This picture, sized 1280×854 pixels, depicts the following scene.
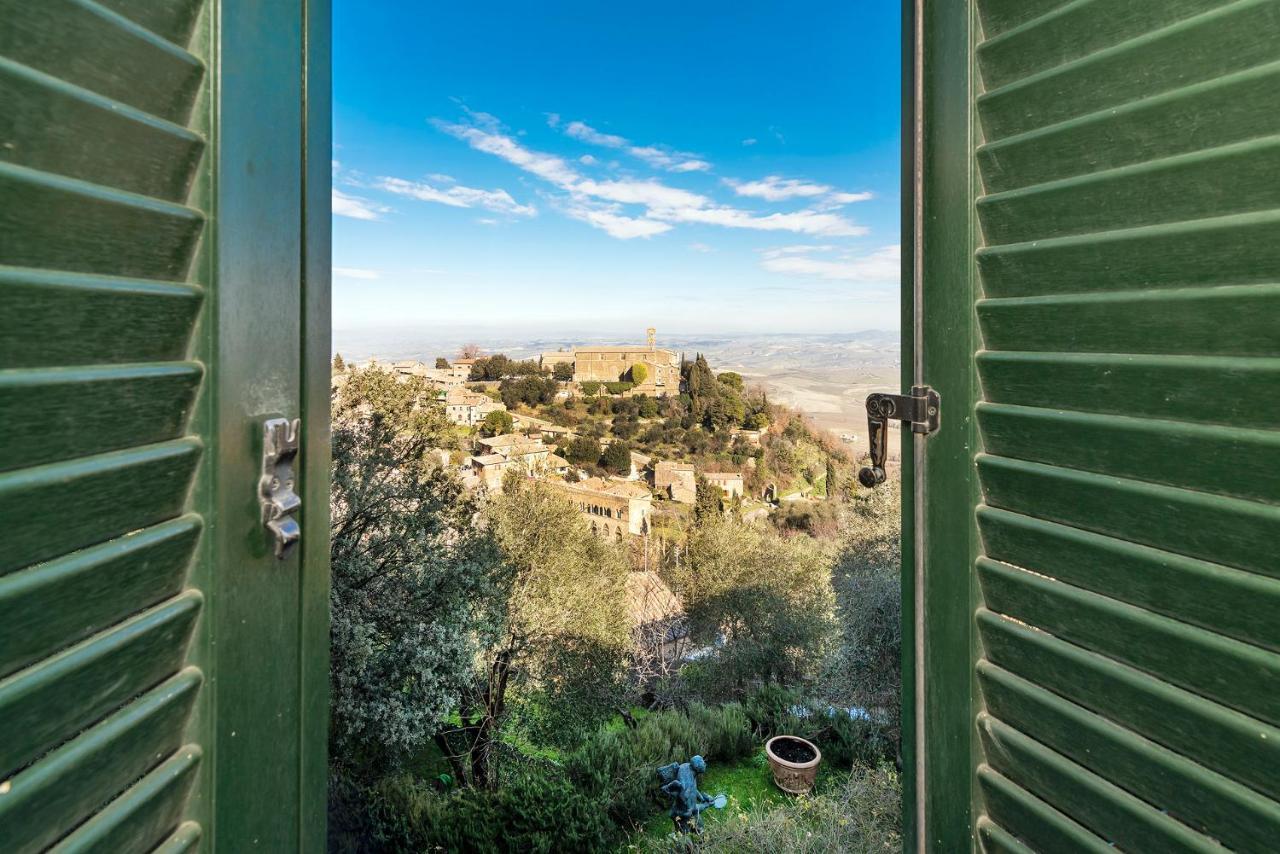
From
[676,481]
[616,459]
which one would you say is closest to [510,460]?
[676,481]

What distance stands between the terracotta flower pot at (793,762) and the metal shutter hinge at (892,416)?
24.3 ft

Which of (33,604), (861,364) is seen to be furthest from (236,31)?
(861,364)

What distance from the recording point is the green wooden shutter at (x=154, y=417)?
1.29ft

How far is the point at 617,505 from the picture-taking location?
13219 millimetres

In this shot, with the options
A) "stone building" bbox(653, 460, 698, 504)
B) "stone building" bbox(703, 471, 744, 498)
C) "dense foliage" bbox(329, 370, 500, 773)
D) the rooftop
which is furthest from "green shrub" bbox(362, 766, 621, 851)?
"stone building" bbox(703, 471, 744, 498)

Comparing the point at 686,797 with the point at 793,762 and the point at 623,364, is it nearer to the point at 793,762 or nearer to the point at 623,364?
the point at 793,762

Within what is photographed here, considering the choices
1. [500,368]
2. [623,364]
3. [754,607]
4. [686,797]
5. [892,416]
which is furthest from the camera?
[623,364]

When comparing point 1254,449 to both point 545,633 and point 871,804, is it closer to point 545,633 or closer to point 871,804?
point 871,804

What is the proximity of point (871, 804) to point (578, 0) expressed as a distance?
19.9 metres

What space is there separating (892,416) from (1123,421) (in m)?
0.27

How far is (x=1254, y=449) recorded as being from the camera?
514 mm

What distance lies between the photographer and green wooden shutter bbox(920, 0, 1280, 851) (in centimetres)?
52

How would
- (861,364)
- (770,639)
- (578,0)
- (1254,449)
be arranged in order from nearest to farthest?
1. (1254,449)
2. (770,639)
3. (861,364)
4. (578,0)

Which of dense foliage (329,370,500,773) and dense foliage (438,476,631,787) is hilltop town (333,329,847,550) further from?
dense foliage (329,370,500,773)
